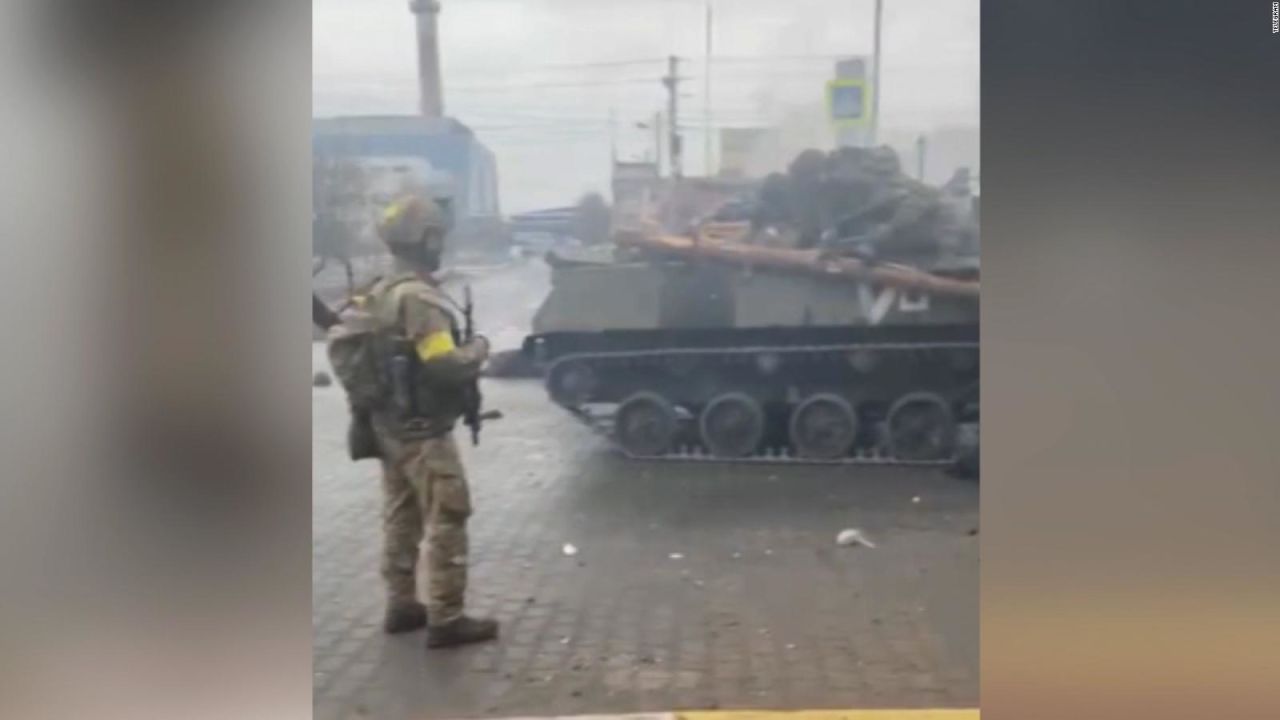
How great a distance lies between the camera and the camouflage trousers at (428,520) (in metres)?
3.50

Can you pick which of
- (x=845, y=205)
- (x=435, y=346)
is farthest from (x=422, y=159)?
(x=845, y=205)

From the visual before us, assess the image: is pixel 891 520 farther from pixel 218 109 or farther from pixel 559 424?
pixel 218 109

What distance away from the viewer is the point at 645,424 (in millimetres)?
3496

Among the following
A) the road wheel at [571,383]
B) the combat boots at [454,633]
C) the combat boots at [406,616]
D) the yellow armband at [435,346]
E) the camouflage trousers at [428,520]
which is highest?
the yellow armband at [435,346]

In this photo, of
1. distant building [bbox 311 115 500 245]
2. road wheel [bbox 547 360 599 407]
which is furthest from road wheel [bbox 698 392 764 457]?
distant building [bbox 311 115 500 245]

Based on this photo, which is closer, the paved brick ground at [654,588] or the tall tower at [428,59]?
the tall tower at [428,59]

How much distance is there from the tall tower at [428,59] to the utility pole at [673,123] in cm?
63

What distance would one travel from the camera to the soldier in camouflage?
345cm

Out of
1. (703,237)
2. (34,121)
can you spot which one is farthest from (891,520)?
(34,121)

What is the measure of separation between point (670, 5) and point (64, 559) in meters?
2.36

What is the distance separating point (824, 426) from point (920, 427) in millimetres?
277

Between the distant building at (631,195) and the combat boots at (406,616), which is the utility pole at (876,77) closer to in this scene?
the distant building at (631,195)

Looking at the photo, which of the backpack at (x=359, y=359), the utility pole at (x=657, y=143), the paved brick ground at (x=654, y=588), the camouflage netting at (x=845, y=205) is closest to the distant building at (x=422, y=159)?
the backpack at (x=359, y=359)

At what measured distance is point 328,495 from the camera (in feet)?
11.6
